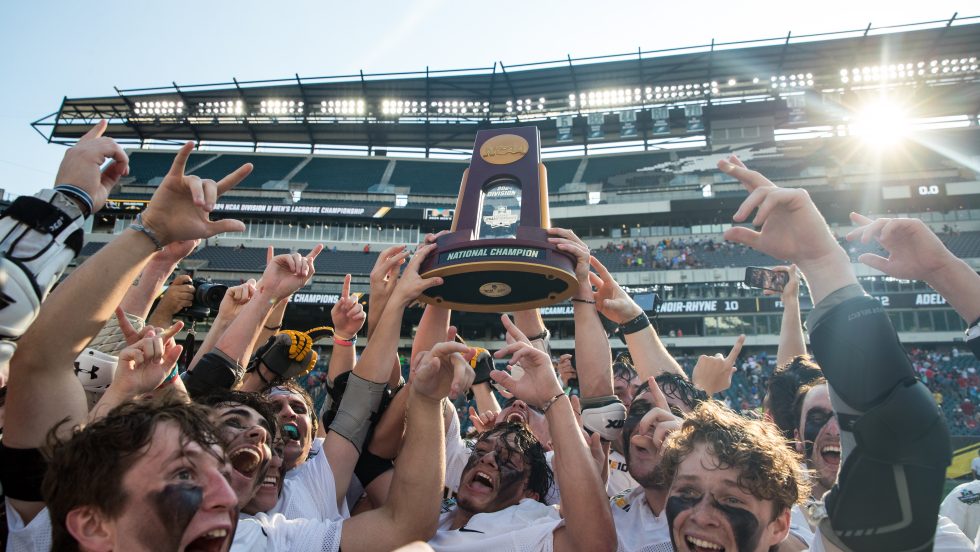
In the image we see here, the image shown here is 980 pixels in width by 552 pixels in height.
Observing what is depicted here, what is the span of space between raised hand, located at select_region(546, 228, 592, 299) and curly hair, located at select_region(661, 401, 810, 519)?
835 millimetres

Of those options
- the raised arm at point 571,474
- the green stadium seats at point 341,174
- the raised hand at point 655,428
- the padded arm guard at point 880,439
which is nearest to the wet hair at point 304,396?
the raised arm at point 571,474

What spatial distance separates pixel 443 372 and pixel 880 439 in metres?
1.58

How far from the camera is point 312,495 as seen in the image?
267 cm

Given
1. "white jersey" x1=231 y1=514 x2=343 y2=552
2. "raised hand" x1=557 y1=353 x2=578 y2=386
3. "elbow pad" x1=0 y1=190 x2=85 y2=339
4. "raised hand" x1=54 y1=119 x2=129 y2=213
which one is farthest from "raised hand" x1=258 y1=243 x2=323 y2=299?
"raised hand" x1=557 y1=353 x2=578 y2=386

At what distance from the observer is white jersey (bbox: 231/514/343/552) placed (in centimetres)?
221

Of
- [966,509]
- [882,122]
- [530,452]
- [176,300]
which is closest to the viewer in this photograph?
[530,452]

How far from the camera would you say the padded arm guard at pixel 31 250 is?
5.27 ft

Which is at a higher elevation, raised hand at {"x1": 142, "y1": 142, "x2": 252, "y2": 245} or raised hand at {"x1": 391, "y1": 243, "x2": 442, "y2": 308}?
raised hand at {"x1": 142, "y1": 142, "x2": 252, "y2": 245}

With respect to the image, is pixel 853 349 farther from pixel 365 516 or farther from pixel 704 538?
Answer: pixel 365 516

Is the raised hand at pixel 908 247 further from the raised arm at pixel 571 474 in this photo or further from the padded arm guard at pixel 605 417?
the padded arm guard at pixel 605 417

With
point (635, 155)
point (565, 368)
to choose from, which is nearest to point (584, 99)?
point (635, 155)

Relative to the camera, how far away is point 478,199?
3.23 meters

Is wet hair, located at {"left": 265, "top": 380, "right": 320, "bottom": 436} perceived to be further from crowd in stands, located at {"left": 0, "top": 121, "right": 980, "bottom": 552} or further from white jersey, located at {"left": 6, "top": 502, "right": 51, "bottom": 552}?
white jersey, located at {"left": 6, "top": 502, "right": 51, "bottom": 552}

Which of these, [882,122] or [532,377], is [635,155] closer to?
[882,122]
